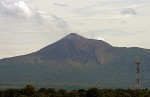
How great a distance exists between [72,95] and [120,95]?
1140cm

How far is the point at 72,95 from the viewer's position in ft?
332

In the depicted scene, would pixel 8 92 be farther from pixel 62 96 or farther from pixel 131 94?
pixel 131 94

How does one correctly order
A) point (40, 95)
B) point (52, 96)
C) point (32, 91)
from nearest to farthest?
1. point (40, 95)
2. point (52, 96)
3. point (32, 91)

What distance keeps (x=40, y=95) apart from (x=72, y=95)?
9895 mm

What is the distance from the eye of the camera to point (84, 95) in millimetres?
109188

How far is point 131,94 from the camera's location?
111m

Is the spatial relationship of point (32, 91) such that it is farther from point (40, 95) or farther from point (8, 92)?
point (40, 95)

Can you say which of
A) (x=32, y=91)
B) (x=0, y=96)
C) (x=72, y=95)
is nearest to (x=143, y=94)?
(x=72, y=95)

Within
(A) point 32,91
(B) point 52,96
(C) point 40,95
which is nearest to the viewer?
(C) point 40,95

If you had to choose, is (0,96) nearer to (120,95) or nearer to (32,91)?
(32,91)

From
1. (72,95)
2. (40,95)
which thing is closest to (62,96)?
(72,95)

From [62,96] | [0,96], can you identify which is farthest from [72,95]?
[0,96]

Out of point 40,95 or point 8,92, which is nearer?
point 40,95

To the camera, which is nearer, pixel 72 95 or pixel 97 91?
pixel 72 95
